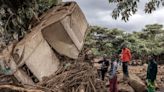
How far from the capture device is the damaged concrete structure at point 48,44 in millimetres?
13055

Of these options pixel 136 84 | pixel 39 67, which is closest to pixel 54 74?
pixel 39 67

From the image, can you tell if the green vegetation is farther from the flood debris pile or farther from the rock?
the flood debris pile

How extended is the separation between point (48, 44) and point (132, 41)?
33.4 m

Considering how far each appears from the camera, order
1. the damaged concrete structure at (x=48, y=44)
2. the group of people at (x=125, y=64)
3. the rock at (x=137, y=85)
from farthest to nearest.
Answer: the rock at (x=137, y=85), the group of people at (x=125, y=64), the damaged concrete structure at (x=48, y=44)

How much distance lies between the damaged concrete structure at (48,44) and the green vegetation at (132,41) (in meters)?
27.2

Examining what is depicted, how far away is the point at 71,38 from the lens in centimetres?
1419

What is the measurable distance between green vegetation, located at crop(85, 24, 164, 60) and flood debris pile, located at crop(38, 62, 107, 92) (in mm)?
27378

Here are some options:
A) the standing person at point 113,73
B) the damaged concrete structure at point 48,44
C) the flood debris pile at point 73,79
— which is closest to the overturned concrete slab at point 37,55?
the damaged concrete structure at point 48,44

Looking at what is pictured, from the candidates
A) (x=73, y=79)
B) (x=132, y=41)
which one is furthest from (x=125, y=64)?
(x=132, y=41)

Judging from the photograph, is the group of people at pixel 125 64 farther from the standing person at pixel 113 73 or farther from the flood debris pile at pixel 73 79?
the flood debris pile at pixel 73 79

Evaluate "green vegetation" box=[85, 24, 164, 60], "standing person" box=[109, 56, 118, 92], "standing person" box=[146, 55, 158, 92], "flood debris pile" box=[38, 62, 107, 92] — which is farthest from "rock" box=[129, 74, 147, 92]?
"green vegetation" box=[85, 24, 164, 60]

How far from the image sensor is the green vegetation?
43.9 m

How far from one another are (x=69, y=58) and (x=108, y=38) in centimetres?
3297

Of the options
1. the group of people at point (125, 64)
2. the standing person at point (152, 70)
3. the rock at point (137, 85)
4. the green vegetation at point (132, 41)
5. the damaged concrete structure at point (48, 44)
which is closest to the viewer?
the damaged concrete structure at point (48, 44)
